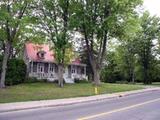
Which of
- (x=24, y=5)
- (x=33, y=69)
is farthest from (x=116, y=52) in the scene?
(x=24, y=5)

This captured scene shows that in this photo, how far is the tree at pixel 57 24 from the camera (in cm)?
4641

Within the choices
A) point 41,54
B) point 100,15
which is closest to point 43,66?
point 41,54

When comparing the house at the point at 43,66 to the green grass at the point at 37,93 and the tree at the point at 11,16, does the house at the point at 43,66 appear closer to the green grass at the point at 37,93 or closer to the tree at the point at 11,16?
the green grass at the point at 37,93

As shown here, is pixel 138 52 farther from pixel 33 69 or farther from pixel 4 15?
pixel 4 15

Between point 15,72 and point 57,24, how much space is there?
786 centimetres

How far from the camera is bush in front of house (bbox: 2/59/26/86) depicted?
152 ft

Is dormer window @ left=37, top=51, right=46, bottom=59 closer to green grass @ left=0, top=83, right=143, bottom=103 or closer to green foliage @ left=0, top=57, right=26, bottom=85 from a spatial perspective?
green foliage @ left=0, top=57, right=26, bottom=85

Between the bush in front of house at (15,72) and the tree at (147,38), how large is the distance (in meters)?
35.6

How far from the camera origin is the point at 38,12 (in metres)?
47.7

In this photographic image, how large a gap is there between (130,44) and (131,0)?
34.5 metres

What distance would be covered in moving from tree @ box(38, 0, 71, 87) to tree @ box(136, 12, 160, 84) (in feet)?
108

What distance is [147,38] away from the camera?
7938 centimetres

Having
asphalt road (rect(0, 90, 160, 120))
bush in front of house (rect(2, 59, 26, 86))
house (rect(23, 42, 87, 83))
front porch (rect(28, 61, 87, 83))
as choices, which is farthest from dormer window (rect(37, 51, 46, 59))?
asphalt road (rect(0, 90, 160, 120))

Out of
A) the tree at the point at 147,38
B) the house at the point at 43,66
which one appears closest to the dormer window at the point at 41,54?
the house at the point at 43,66
